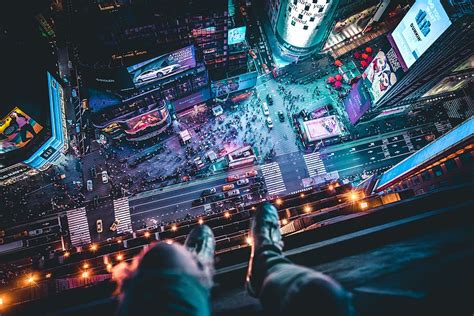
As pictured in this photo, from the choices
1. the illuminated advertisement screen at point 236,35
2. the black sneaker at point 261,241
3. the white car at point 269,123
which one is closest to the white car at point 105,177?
the white car at point 269,123

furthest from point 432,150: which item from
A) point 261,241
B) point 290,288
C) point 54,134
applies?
point 54,134

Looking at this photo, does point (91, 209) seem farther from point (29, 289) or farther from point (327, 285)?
point (327, 285)

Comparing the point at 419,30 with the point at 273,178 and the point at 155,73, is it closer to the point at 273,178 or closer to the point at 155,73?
the point at 273,178

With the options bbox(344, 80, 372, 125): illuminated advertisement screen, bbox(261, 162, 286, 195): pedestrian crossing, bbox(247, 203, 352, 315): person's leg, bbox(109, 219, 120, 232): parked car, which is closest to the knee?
bbox(247, 203, 352, 315): person's leg

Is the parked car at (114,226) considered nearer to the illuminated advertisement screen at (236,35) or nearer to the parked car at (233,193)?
the parked car at (233,193)

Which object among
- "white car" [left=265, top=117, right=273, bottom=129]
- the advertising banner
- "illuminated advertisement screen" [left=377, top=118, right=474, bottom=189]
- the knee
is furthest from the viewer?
"white car" [left=265, top=117, right=273, bottom=129]

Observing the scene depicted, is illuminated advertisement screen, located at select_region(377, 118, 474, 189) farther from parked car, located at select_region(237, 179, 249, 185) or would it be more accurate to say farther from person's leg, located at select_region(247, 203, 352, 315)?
person's leg, located at select_region(247, 203, 352, 315)

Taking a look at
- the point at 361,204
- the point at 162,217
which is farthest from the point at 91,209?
the point at 361,204
